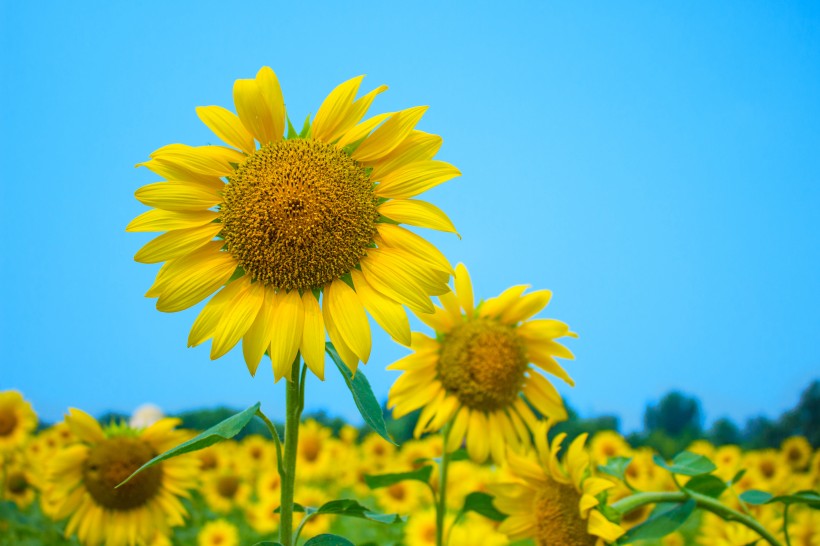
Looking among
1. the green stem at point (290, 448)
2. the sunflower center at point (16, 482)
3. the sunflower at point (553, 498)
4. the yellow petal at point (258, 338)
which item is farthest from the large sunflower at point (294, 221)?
the sunflower center at point (16, 482)

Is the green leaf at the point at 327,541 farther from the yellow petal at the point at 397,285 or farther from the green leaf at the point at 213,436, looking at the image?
the yellow petal at the point at 397,285

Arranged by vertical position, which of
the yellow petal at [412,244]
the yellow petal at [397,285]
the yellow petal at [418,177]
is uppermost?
the yellow petal at [418,177]

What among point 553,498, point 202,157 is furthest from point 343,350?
point 553,498

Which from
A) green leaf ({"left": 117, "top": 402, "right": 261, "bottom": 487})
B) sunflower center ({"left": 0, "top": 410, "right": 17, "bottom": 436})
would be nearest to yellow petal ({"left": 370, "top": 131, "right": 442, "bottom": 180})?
green leaf ({"left": 117, "top": 402, "right": 261, "bottom": 487})

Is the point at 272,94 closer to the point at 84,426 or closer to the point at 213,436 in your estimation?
the point at 213,436

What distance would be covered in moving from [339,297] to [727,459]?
7.52m

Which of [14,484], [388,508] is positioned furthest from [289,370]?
[14,484]

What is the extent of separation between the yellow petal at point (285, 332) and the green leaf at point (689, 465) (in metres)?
1.73

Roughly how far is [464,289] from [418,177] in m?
1.66

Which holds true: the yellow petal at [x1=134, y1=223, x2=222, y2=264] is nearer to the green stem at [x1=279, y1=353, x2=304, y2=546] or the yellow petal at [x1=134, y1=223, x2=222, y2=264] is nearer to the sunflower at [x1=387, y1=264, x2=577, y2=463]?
the green stem at [x1=279, y1=353, x2=304, y2=546]

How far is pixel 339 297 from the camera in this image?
2.33m

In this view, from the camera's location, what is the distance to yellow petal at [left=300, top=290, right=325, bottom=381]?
220 centimetres

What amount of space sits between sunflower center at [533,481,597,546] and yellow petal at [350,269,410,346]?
4.88ft

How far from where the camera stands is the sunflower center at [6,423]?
7473 mm
